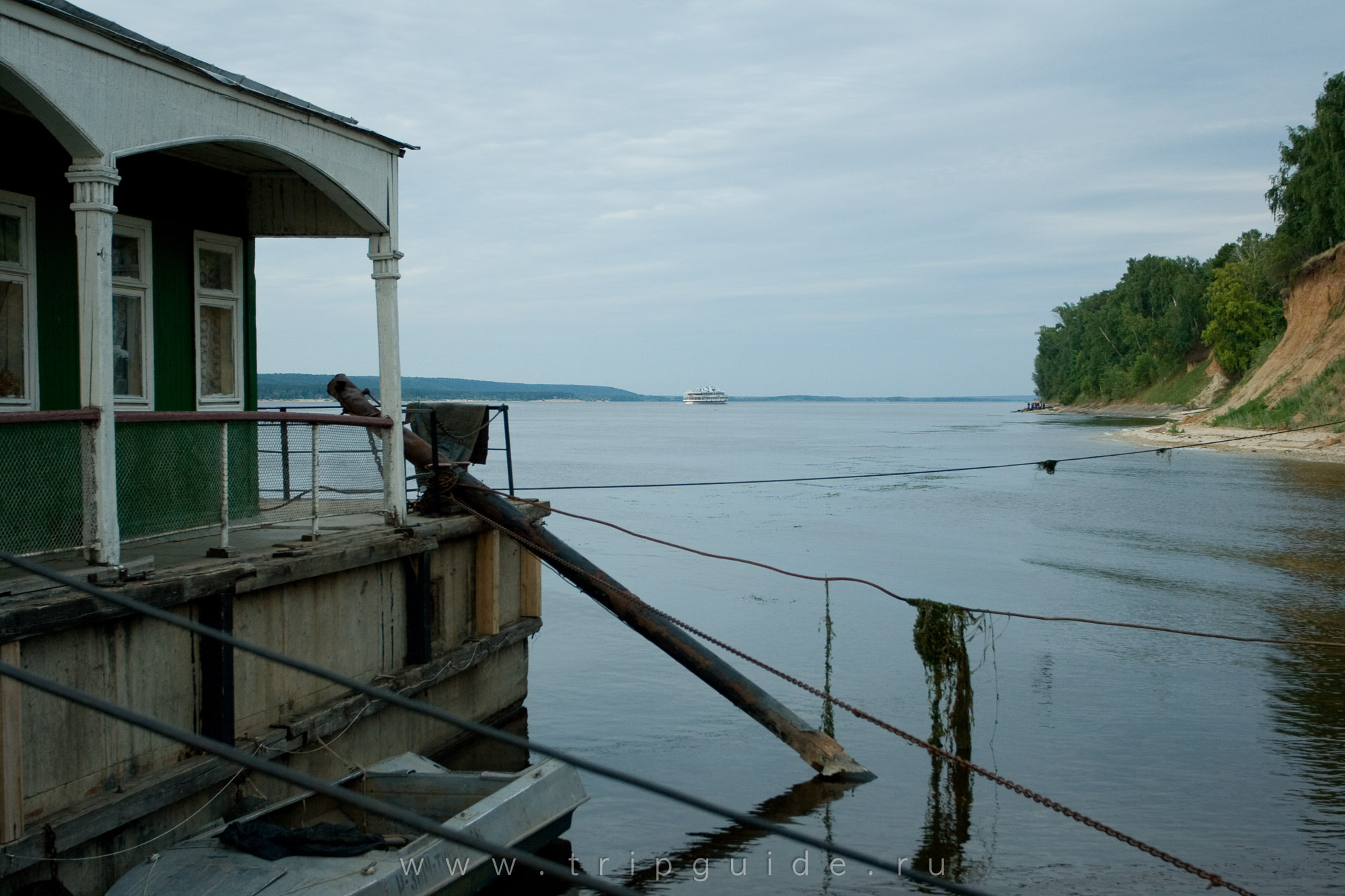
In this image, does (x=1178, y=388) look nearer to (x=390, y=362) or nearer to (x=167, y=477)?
(x=390, y=362)

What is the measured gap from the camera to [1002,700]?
585 inches

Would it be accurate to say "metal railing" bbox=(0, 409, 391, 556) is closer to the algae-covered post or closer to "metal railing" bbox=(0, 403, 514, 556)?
"metal railing" bbox=(0, 403, 514, 556)

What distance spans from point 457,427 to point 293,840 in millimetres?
6151

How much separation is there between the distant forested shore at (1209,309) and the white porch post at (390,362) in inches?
2134

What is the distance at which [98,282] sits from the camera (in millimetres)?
7324

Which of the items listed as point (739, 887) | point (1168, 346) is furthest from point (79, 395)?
point (1168, 346)

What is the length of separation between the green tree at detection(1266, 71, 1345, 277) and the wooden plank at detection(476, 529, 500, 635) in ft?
220

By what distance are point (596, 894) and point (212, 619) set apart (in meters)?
3.89

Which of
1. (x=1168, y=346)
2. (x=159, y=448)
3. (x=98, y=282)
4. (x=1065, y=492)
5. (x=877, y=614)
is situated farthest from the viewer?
(x=1168, y=346)

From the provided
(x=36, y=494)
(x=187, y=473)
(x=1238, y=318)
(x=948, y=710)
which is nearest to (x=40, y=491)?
(x=36, y=494)

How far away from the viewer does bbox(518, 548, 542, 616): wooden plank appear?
1252 centimetres

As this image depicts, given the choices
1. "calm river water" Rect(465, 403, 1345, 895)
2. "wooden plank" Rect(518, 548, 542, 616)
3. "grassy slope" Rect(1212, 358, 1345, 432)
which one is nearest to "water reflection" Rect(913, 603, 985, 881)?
"calm river water" Rect(465, 403, 1345, 895)

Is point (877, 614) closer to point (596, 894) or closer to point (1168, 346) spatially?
point (596, 894)

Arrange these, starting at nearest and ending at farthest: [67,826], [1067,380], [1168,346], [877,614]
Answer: [67,826]
[877,614]
[1168,346]
[1067,380]
